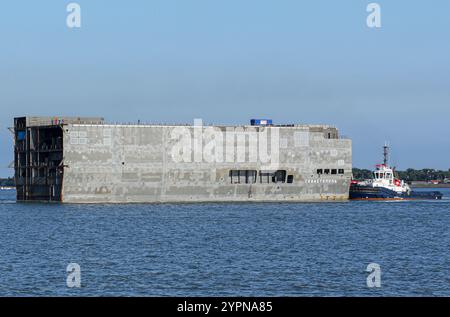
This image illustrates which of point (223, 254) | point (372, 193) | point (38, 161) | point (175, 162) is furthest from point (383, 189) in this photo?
point (223, 254)

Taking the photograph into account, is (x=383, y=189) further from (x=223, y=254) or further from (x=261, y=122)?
(x=223, y=254)

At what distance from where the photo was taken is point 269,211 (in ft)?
355

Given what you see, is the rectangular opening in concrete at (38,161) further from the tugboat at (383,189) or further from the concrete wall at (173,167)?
the tugboat at (383,189)

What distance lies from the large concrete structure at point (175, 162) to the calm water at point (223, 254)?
26002 mm

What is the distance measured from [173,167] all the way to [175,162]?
77cm

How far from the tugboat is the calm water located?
5545 centimetres

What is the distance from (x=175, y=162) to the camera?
421ft

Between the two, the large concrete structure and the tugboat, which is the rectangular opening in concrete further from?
the tugboat

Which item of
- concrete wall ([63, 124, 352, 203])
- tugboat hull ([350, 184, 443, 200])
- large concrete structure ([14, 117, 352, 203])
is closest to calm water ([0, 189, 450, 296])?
concrete wall ([63, 124, 352, 203])

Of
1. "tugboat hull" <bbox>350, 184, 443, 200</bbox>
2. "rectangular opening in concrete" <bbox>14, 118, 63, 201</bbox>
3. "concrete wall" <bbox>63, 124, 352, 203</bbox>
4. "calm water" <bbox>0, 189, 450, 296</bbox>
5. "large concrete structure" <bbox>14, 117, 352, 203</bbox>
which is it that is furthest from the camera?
"tugboat hull" <bbox>350, 184, 443, 200</bbox>

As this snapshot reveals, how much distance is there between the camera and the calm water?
39062 mm

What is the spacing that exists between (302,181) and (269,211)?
1164 inches

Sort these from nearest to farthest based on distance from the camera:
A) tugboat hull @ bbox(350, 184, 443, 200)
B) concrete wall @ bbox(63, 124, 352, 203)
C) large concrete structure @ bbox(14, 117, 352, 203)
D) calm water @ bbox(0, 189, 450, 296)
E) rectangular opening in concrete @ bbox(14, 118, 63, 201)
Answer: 1. calm water @ bbox(0, 189, 450, 296)
2. concrete wall @ bbox(63, 124, 352, 203)
3. large concrete structure @ bbox(14, 117, 352, 203)
4. rectangular opening in concrete @ bbox(14, 118, 63, 201)
5. tugboat hull @ bbox(350, 184, 443, 200)
